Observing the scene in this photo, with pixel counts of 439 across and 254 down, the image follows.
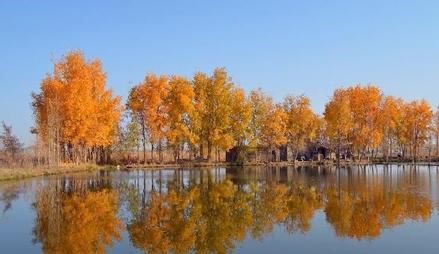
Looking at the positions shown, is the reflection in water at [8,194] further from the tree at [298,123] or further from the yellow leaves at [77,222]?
the tree at [298,123]

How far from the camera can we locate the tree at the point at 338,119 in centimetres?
7569

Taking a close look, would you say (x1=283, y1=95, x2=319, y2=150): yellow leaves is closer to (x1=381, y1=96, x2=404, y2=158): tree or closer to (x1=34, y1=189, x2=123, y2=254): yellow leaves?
(x1=381, y1=96, x2=404, y2=158): tree

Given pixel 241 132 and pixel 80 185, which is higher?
pixel 241 132

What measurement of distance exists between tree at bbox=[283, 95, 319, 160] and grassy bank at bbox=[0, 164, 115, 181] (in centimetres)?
2886

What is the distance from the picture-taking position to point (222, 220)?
20.0 m

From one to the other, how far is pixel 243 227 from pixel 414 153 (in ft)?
234

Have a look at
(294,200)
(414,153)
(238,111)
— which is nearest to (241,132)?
(238,111)

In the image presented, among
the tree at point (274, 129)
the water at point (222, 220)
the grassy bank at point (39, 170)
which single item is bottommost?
the water at point (222, 220)

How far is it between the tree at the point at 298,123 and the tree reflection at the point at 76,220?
154 ft

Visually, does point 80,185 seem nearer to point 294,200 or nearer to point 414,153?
point 294,200

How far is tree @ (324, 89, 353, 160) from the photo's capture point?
2980 inches

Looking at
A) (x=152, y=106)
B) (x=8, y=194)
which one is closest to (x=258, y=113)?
(x=152, y=106)

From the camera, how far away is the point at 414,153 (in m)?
83.3

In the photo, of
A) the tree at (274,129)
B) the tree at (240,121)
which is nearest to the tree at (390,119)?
the tree at (274,129)
